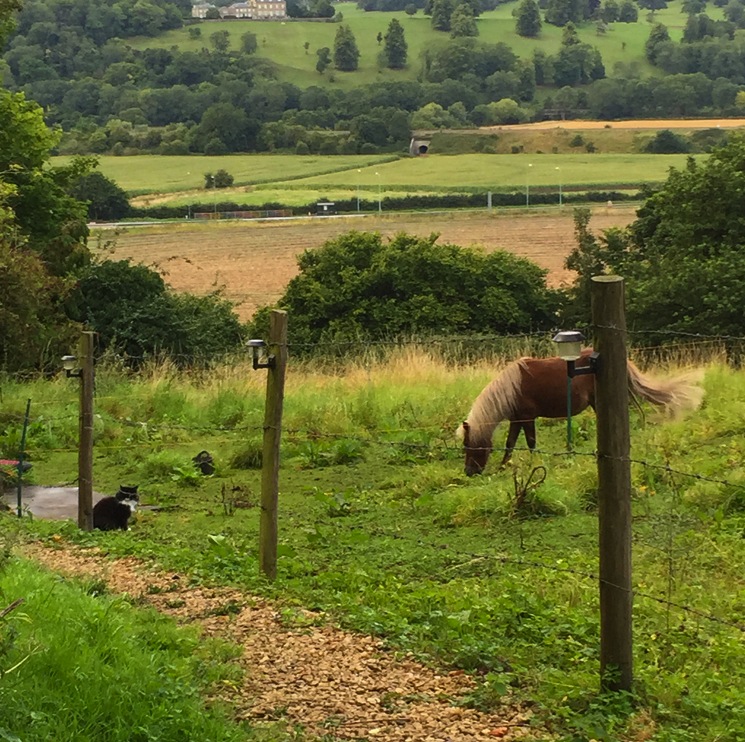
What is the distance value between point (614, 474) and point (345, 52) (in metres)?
145

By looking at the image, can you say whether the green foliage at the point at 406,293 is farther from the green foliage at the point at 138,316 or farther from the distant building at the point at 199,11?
the distant building at the point at 199,11

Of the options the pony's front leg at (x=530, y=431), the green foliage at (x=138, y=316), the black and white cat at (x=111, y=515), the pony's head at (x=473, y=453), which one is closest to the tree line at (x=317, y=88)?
the green foliage at (x=138, y=316)

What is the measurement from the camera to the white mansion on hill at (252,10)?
6983 inches

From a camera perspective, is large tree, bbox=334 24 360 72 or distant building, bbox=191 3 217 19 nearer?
large tree, bbox=334 24 360 72

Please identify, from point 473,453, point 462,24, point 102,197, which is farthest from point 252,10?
point 473,453

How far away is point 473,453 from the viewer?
1040cm

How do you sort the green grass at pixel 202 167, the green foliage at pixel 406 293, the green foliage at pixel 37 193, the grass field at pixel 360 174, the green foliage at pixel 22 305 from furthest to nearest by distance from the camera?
the green grass at pixel 202 167, the grass field at pixel 360 174, the green foliage at pixel 406 293, the green foliage at pixel 37 193, the green foliage at pixel 22 305

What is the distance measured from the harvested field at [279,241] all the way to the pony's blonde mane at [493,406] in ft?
86.1

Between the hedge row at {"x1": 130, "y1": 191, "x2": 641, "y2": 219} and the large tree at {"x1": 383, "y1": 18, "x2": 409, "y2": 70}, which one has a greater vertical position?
the large tree at {"x1": 383, "y1": 18, "x2": 409, "y2": 70}

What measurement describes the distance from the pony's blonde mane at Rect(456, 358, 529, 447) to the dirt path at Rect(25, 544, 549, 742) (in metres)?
4.58

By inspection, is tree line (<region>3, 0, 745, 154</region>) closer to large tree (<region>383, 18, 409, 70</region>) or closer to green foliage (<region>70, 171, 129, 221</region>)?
large tree (<region>383, 18, 409, 70</region>)

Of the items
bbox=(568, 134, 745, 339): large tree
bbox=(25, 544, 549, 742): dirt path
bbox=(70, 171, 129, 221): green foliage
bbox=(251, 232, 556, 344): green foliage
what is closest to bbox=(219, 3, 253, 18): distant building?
bbox=(70, 171, 129, 221): green foliage

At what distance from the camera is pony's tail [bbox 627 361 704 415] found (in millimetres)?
10664

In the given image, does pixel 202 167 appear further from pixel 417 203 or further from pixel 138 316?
pixel 138 316
